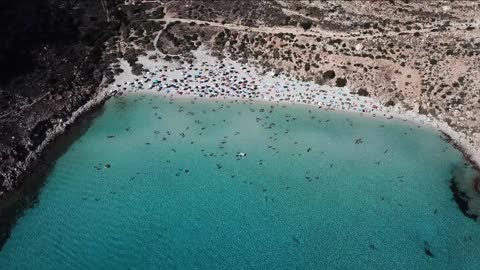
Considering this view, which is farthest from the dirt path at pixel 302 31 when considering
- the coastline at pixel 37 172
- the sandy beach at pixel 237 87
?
the coastline at pixel 37 172

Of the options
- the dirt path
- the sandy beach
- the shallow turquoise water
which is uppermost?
the dirt path

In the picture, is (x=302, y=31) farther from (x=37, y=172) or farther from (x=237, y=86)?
(x=37, y=172)

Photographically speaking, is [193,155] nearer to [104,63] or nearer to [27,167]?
[27,167]

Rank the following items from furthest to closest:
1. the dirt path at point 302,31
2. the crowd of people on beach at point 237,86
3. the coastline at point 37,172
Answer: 1. the dirt path at point 302,31
2. the crowd of people on beach at point 237,86
3. the coastline at point 37,172

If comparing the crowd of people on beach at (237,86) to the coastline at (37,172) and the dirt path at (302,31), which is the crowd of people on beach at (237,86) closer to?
the dirt path at (302,31)

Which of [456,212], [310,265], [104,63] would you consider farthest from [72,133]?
[456,212]

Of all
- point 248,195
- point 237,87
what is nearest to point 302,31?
point 237,87

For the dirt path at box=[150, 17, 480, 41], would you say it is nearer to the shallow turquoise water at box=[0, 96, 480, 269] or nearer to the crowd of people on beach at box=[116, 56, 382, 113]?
the crowd of people on beach at box=[116, 56, 382, 113]

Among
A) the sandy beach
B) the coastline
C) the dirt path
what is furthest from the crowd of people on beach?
the coastline
